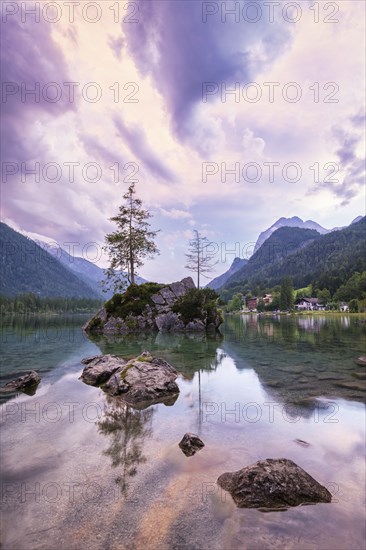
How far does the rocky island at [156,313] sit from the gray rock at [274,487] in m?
42.1

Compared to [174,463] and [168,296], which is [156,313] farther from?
[174,463]

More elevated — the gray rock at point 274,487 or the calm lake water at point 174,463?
the gray rock at point 274,487

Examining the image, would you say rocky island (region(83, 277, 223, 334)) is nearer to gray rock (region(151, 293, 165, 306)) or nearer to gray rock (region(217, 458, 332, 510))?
gray rock (region(151, 293, 165, 306))

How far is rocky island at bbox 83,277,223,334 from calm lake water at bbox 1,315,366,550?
110 ft

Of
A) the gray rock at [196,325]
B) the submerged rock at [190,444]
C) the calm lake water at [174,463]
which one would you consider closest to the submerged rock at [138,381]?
the calm lake water at [174,463]

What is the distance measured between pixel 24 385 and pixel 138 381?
544cm

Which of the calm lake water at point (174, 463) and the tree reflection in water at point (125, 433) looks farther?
the tree reflection in water at point (125, 433)

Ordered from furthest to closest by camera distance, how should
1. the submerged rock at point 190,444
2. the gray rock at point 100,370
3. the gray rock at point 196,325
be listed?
the gray rock at point 196,325, the gray rock at point 100,370, the submerged rock at point 190,444

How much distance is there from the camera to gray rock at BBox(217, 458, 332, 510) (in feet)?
17.9

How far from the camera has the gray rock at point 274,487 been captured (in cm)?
546

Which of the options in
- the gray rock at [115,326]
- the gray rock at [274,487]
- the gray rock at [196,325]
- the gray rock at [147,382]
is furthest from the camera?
the gray rock at [196,325]

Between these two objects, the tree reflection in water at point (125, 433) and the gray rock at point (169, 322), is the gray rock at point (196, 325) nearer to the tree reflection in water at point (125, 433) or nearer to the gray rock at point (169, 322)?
the gray rock at point (169, 322)

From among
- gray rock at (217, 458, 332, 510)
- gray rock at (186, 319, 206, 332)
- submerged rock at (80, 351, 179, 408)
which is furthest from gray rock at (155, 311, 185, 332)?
gray rock at (217, 458, 332, 510)

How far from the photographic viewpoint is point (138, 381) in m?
Answer: 13.1
